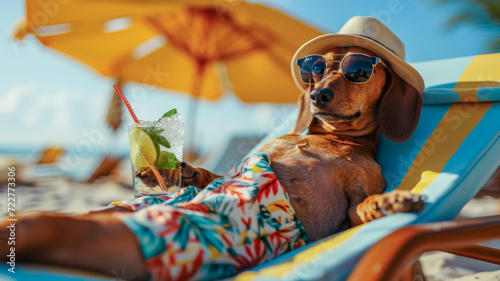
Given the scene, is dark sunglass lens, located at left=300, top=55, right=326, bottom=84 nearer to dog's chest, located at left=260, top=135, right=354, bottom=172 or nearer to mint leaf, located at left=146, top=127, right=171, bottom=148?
dog's chest, located at left=260, top=135, right=354, bottom=172

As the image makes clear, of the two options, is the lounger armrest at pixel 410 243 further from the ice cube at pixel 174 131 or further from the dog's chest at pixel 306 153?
the ice cube at pixel 174 131

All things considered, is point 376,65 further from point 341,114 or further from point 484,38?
point 484,38

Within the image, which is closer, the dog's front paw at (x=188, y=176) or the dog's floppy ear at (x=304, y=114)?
the dog's front paw at (x=188, y=176)

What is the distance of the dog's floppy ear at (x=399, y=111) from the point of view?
196 cm

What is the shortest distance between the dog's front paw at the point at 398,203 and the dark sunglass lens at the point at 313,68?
872 mm

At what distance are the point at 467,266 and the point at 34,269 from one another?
2.79m

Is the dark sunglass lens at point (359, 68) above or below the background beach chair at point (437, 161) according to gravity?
above

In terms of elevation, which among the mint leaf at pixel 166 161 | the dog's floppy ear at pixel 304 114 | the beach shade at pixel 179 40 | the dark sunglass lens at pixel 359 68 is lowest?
the mint leaf at pixel 166 161

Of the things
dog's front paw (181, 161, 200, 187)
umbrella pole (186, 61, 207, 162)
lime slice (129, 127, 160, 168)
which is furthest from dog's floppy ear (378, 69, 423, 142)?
umbrella pole (186, 61, 207, 162)

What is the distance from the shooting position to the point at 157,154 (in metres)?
1.75

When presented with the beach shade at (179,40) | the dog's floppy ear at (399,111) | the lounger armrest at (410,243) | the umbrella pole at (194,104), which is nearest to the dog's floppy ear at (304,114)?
the dog's floppy ear at (399,111)

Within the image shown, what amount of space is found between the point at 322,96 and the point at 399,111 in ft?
1.40

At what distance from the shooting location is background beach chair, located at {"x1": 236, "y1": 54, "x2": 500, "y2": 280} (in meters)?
1.10

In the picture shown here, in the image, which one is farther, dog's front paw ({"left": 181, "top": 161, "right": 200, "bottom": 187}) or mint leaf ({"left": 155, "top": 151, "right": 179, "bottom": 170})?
dog's front paw ({"left": 181, "top": 161, "right": 200, "bottom": 187})
